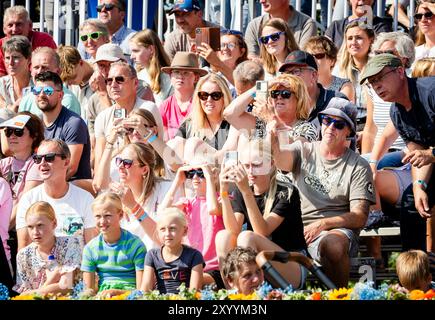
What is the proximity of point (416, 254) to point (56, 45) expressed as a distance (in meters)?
6.46

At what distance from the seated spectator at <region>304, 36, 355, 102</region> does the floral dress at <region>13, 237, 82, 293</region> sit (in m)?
3.00

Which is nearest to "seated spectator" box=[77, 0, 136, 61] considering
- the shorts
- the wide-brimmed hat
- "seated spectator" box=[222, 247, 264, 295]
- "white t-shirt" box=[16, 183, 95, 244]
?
the wide-brimmed hat

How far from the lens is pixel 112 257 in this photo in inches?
353

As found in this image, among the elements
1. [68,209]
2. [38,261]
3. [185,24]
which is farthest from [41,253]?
[185,24]

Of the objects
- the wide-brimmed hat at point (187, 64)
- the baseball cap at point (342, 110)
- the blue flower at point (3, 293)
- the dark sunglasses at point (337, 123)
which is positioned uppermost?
the wide-brimmed hat at point (187, 64)

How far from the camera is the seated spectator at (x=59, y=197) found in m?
9.73

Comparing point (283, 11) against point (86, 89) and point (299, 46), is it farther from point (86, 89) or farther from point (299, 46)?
point (86, 89)

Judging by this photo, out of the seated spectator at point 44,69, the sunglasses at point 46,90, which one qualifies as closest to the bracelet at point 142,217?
the sunglasses at point 46,90

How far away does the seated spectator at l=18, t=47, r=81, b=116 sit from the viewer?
11667 millimetres

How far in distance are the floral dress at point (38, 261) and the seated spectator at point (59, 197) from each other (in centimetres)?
20

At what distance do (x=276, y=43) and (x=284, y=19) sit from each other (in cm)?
102

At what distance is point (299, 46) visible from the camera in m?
12.1

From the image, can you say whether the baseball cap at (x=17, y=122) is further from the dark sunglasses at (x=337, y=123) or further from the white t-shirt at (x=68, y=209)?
the dark sunglasses at (x=337, y=123)

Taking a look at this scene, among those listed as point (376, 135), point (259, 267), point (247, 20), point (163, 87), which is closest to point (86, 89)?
point (163, 87)
